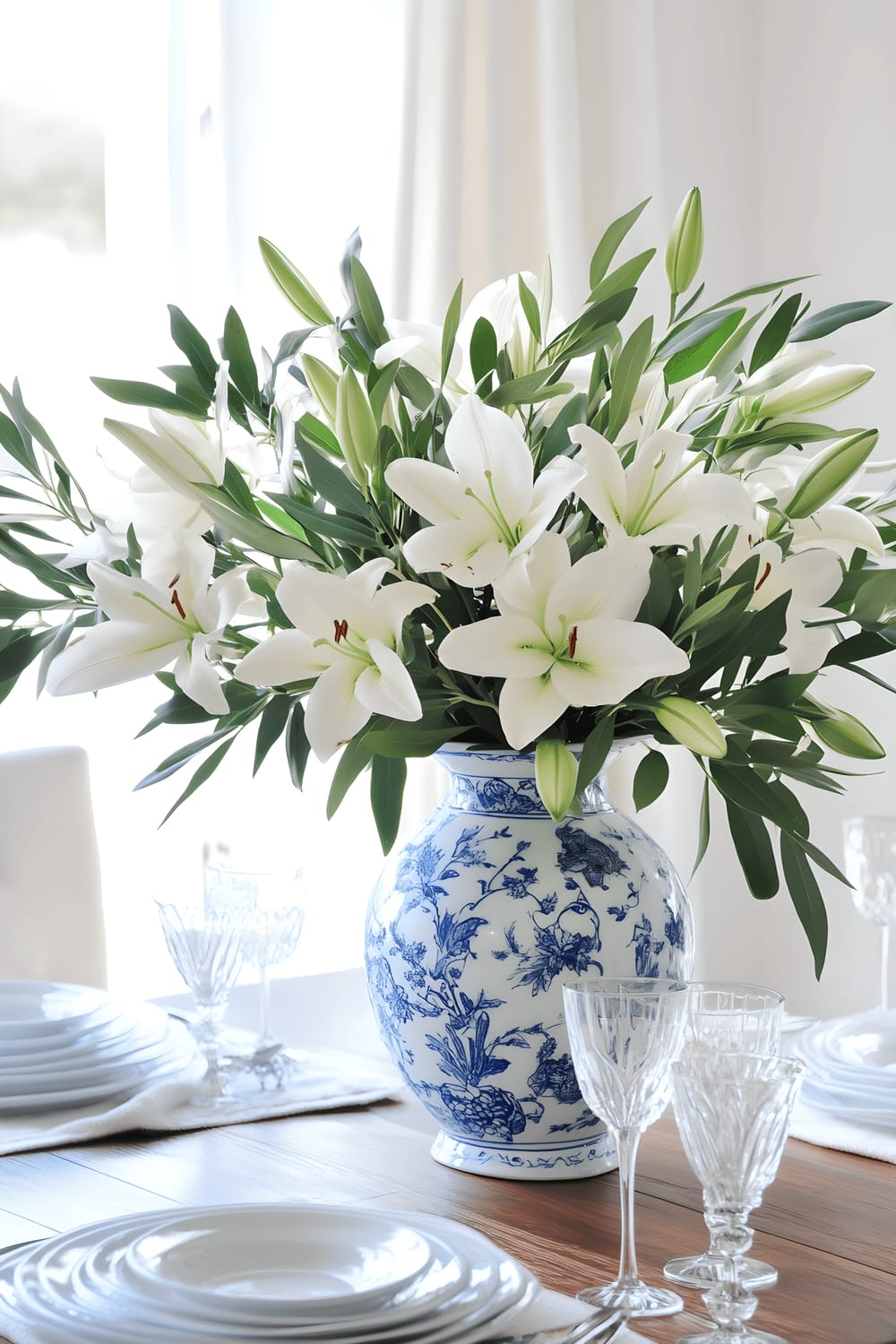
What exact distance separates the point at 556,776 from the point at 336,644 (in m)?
0.15

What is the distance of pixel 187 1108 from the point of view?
126cm

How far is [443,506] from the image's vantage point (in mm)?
901

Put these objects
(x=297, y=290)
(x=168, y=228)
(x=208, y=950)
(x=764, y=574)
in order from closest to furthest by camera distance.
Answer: (x=764, y=574) → (x=297, y=290) → (x=208, y=950) → (x=168, y=228)

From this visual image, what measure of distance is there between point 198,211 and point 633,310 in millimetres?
814

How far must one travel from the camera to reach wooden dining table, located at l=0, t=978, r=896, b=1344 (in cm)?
91

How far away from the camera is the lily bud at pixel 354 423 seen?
3.13 feet

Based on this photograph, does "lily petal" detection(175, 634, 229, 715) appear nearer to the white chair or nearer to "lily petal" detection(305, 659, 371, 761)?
"lily petal" detection(305, 659, 371, 761)

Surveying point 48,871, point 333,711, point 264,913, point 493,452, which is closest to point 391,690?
point 333,711

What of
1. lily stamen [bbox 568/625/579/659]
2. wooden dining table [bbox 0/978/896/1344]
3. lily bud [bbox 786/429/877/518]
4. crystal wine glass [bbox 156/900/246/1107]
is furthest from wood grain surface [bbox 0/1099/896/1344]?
lily bud [bbox 786/429/877/518]

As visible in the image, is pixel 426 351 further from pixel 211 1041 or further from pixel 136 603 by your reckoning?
pixel 211 1041

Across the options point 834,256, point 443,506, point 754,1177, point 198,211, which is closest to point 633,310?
point 834,256

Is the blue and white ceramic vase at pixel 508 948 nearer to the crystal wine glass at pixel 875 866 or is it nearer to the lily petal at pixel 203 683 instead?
the lily petal at pixel 203 683

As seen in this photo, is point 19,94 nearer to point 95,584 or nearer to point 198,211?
point 198,211

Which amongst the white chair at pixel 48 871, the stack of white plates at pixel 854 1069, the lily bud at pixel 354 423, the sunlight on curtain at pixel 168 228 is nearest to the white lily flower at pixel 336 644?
the lily bud at pixel 354 423
